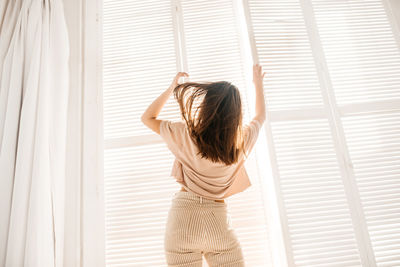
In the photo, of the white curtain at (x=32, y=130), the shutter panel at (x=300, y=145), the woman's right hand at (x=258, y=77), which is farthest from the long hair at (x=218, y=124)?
the white curtain at (x=32, y=130)

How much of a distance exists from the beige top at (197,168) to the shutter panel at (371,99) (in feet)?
2.56

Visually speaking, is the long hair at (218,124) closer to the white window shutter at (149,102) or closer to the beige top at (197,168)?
the beige top at (197,168)

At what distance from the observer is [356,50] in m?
1.51

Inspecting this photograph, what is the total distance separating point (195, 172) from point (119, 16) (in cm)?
127

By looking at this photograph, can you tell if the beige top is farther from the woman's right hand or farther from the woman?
the woman's right hand

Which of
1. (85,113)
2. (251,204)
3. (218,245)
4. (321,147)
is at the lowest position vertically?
(218,245)

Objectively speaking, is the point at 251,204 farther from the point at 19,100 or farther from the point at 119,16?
the point at 119,16

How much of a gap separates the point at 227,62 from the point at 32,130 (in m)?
1.20

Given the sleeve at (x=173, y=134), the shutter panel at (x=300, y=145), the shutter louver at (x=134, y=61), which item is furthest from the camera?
the shutter louver at (x=134, y=61)

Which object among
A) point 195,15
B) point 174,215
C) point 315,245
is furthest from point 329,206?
point 195,15

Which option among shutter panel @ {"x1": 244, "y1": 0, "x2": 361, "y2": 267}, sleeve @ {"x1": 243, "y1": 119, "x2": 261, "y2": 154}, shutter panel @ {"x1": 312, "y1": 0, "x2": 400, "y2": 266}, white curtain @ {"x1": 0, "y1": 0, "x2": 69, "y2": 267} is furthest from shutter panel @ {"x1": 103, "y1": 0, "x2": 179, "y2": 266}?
shutter panel @ {"x1": 312, "y1": 0, "x2": 400, "y2": 266}

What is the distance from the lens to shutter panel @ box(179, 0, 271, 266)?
4.23 feet

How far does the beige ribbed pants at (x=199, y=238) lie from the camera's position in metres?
0.92

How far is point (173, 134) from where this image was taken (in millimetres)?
1051
